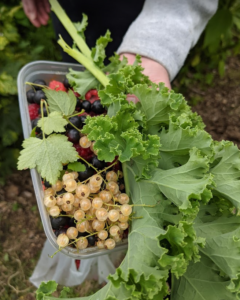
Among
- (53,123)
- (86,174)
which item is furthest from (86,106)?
(86,174)

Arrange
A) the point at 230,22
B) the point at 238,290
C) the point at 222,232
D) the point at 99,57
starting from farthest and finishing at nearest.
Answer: the point at 230,22
the point at 99,57
the point at 222,232
the point at 238,290

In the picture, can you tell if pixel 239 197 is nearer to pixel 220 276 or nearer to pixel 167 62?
pixel 220 276

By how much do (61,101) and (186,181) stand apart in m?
0.50

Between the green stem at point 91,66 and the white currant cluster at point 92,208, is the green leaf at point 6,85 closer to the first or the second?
the green stem at point 91,66

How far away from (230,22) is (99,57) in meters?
1.20

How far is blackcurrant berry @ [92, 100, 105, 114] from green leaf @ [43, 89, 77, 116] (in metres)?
0.07

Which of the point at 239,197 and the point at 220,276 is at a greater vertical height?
the point at 239,197

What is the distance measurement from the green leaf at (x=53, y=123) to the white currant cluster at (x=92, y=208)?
0.48ft

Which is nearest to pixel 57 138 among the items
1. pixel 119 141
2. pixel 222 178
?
pixel 119 141

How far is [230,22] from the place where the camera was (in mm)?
1925

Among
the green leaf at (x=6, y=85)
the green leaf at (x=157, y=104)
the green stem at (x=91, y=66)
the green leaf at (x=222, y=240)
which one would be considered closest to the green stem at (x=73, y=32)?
the green stem at (x=91, y=66)

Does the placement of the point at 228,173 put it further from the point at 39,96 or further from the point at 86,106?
the point at 39,96

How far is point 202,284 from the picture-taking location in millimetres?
850

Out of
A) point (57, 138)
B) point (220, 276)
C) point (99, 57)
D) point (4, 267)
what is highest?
point (99, 57)
